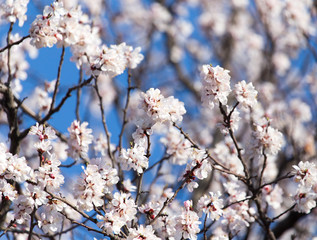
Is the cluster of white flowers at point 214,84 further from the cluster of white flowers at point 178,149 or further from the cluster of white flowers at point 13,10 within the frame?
the cluster of white flowers at point 13,10

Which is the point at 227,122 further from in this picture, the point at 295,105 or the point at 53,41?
the point at 295,105

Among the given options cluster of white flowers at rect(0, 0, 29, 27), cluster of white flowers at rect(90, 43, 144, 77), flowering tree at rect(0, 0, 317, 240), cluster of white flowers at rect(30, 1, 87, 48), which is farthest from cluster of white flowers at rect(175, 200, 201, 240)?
cluster of white flowers at rect(0, 0, 29, 27)

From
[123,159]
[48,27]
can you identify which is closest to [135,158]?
[123,159]

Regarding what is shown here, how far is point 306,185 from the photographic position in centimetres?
326

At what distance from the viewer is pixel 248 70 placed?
38.3ft

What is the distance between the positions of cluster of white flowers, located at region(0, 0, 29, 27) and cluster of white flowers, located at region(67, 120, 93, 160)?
993 mm

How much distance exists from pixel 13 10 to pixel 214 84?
1809mm

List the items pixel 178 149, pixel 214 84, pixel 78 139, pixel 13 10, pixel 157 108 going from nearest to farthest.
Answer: pixel 157 108 → pixel 214 84 → pixel 78 139 → pixel 13 10 → pixel 178 149

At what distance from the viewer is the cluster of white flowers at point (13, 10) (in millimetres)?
3559

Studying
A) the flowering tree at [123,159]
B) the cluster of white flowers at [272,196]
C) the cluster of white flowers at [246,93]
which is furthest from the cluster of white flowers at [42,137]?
the cluster of white flowers at [272,196]

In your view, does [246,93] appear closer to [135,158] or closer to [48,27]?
[135,158]

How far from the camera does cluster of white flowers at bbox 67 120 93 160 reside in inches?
136

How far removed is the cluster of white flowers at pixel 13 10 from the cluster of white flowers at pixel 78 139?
0.99 meters

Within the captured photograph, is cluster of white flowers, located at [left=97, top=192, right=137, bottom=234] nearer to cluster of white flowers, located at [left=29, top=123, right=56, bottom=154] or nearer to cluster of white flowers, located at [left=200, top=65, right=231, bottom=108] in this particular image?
cluster of white flowers, located at [left=29, top=123, right=56, bottom=154]
